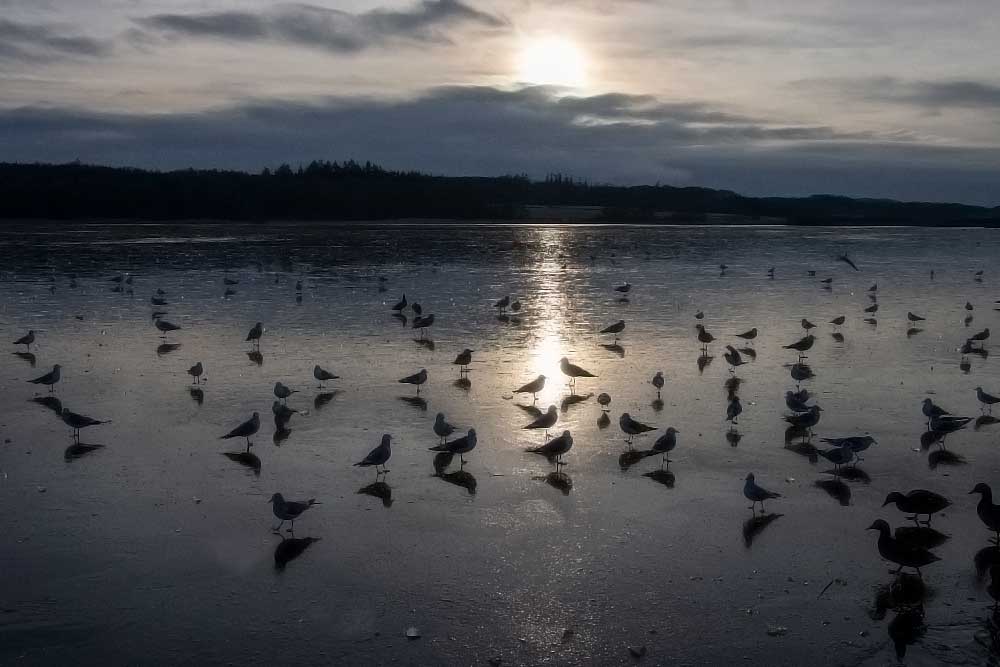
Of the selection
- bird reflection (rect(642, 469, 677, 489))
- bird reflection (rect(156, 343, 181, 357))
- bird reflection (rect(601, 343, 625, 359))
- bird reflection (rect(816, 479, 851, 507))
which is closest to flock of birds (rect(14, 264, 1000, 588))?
bird reflection (rect(816, 479, 851, 507))

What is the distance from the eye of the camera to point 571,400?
15.1m

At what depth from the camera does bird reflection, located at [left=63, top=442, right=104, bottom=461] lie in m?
11.7

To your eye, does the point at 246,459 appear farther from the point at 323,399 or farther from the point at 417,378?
the point at 417,378

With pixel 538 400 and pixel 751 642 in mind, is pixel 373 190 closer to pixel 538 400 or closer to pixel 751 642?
pixel 538 400

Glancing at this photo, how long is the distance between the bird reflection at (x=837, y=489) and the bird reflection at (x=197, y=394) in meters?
10.0

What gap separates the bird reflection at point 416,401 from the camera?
47.3ft

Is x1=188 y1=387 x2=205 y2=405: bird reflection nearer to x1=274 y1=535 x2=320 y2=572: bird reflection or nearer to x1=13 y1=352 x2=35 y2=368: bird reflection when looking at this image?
x1=13 y1=352 x2=35 y2=368: bird reflection

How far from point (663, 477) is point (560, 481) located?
1342mm

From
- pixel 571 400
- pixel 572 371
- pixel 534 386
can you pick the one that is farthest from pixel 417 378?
pixel 572 371

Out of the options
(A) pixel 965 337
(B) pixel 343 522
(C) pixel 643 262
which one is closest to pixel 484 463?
(B) pixel 343 522

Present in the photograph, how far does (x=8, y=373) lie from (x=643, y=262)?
3790cm

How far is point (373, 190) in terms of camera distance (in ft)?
409

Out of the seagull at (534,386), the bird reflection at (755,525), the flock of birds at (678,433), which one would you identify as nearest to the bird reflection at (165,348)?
the flock of birds at (678,433)

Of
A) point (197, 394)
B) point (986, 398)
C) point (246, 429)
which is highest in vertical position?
point (986, 398)
